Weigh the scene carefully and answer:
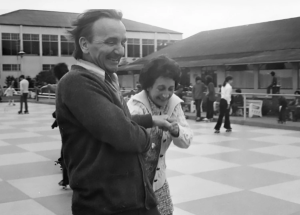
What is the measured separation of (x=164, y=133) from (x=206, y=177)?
12.8 feet

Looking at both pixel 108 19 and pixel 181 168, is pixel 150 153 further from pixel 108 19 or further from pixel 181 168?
pixel 181 168

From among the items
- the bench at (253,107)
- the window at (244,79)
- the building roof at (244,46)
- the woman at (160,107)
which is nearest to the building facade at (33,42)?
the building roof at (244,46)

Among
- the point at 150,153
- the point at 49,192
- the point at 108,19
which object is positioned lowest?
the point at 49,192

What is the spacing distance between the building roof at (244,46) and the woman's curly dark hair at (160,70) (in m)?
19.2

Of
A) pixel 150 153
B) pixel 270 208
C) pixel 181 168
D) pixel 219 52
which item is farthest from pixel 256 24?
pixel 150 153

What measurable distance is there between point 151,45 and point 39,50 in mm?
14811

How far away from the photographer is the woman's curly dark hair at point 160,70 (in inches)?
103

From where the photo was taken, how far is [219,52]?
2841 centimetres

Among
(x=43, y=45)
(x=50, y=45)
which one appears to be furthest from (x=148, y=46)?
(x=43, y=45)

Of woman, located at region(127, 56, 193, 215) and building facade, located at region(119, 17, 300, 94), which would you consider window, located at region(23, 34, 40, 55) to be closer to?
building facade, located at region(119, 17, 300, 94)

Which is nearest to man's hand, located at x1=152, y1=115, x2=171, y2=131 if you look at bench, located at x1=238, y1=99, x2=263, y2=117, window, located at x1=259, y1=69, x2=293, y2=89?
bench, located at x1=238, y1=99, x2=263, y2=117

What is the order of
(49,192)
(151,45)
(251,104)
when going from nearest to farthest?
1. (49,192)
2. (251,104)
3. (151,45)

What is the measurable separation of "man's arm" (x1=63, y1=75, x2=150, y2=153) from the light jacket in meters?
0.75

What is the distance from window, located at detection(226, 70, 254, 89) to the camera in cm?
2549
